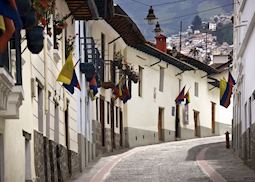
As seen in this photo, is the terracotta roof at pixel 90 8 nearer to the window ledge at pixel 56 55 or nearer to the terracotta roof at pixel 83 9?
the terracotta roof at pixel 83 9

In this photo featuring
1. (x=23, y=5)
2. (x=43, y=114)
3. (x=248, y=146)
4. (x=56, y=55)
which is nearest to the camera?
(x=23, y=5)

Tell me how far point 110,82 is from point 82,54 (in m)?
5.50

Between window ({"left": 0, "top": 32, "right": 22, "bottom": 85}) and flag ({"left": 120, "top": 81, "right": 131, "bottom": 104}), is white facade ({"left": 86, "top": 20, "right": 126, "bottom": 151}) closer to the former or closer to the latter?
flag ({"left": 120, "top": 81, "right": 131, "bottom": 104})

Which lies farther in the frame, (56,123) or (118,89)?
(118,89)

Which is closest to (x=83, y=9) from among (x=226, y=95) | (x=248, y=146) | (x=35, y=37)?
(x=248, y=146)

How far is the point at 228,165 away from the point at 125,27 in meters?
10.7

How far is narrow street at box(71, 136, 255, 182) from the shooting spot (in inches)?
843

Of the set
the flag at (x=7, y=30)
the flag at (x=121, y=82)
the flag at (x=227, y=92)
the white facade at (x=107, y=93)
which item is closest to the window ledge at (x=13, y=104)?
the flag at (x=7, y=30)

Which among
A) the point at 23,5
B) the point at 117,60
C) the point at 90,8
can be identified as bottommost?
the point at 23,5

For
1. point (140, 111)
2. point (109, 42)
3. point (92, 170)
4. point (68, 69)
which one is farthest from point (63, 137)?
point (140, 111)

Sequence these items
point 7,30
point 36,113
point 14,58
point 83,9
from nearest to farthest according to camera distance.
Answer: point 7,30 < point 14,58 < point 36,113 < point 83,9

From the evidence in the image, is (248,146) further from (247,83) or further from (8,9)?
(8,9)

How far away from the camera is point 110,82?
104 ft

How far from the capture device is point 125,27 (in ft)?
110
